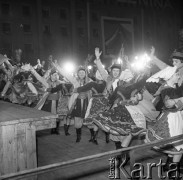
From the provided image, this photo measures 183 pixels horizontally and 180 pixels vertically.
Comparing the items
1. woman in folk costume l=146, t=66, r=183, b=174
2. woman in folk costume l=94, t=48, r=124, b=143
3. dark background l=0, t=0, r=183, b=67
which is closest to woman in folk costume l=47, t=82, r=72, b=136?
woman in folk costume l=94, t=48, r=124, b=143

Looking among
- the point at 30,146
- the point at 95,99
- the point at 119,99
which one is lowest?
the point at 30,146

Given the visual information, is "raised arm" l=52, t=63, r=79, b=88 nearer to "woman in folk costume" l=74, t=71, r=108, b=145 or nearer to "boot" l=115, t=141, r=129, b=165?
"woman in folk costume" l=74, t=71, r=108, b=145

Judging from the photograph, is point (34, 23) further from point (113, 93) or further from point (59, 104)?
point (113, 93)

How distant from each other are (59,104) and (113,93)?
2.81m

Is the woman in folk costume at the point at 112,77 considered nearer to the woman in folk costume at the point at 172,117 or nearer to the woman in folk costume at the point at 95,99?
the woman in folk costume at the point at 95,99

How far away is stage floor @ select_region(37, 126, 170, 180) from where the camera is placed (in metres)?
4.60

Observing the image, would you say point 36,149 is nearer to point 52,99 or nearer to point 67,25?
point 52,99

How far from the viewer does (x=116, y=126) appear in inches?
186

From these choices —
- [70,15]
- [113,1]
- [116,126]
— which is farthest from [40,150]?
[113,1]

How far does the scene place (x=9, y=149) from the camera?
3775mm

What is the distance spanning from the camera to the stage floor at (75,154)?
15.1 ft

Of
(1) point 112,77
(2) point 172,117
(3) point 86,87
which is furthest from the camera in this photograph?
(3) point 86,87

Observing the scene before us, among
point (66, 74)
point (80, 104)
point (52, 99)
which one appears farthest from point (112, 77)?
point (52, 99)

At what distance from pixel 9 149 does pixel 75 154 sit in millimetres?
2202
